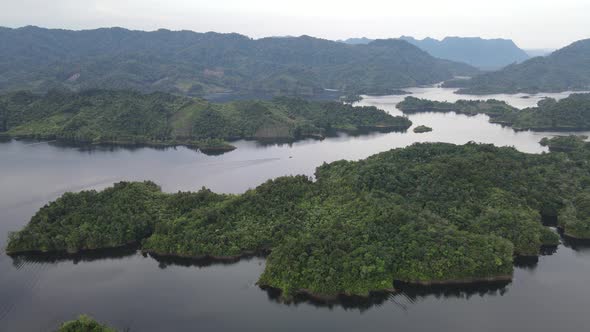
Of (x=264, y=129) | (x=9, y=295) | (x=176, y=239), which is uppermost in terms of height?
(x=264, y=129)

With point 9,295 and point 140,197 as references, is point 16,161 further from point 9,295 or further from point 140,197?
point 9,295

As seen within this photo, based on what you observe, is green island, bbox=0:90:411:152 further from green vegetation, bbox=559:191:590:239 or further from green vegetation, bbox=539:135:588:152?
green vegetation, bbox=559:191:590:239

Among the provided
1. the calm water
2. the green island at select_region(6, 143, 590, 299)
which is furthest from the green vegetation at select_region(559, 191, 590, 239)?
the calm water

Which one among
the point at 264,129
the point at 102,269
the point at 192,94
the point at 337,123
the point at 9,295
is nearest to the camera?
the point at 9,295

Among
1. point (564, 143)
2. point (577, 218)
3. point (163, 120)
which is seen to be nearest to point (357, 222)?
point (577, 218)

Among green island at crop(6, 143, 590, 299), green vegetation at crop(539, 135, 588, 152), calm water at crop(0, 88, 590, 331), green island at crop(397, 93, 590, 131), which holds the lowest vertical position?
calm water at crop(0, 88, 590, 331)

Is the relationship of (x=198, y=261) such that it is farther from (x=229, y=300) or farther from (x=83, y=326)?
(x=83, y=326)

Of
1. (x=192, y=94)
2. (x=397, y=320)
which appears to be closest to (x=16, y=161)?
(x=397, y=320)
